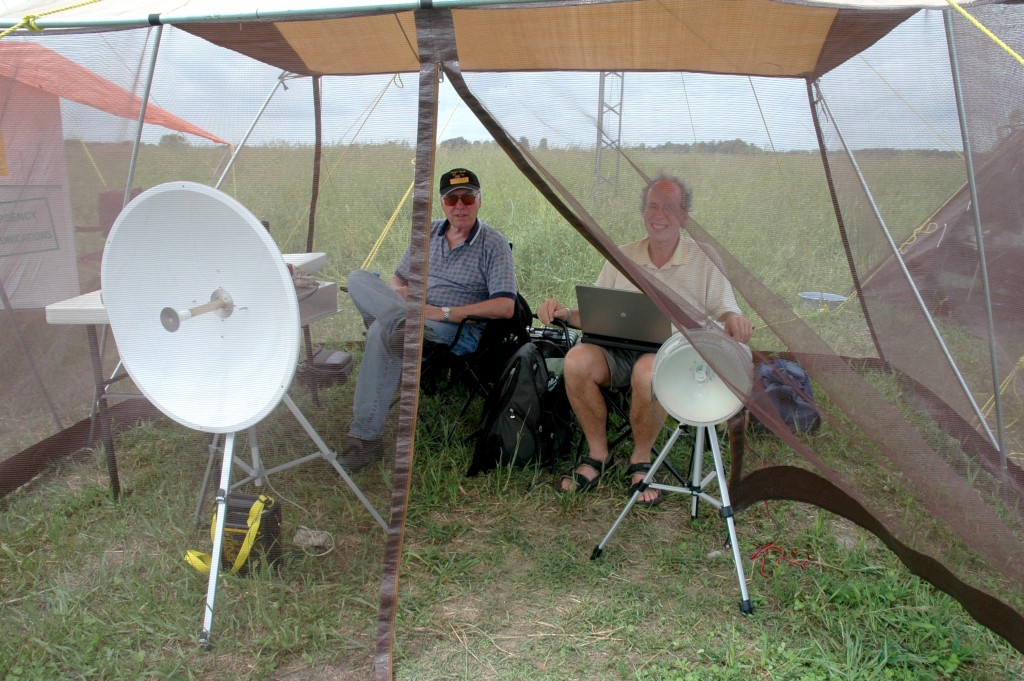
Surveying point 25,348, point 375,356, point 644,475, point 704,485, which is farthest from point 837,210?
point 25,348

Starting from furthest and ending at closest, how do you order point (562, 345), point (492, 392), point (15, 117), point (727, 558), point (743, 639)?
point (562, 345)
point (492, 392)
point (727, 558)
point (15, 117)
point (743, 639)

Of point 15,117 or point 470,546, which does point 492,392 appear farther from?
point 15,117

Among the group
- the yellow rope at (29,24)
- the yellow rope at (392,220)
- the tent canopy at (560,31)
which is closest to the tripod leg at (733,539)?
the tent canopy at (560,31)

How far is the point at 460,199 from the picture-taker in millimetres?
3633

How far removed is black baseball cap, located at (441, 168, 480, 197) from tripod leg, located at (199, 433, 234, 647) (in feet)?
5.75

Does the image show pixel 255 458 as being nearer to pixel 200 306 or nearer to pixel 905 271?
pixel 200 306

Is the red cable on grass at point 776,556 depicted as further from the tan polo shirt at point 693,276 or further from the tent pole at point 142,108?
the tent pole at point 142,108

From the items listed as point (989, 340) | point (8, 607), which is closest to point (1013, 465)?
point (989, 340)

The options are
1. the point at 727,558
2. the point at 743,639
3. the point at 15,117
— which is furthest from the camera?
the point at 727,558

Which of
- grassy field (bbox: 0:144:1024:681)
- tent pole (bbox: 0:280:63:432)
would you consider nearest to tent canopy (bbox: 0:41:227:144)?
grassy field (bbox: 0:144:1024:681)

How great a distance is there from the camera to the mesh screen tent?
6.49 feet

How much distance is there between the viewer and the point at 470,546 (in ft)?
9.38

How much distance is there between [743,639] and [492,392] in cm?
148

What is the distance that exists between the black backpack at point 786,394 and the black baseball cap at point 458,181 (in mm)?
1861
